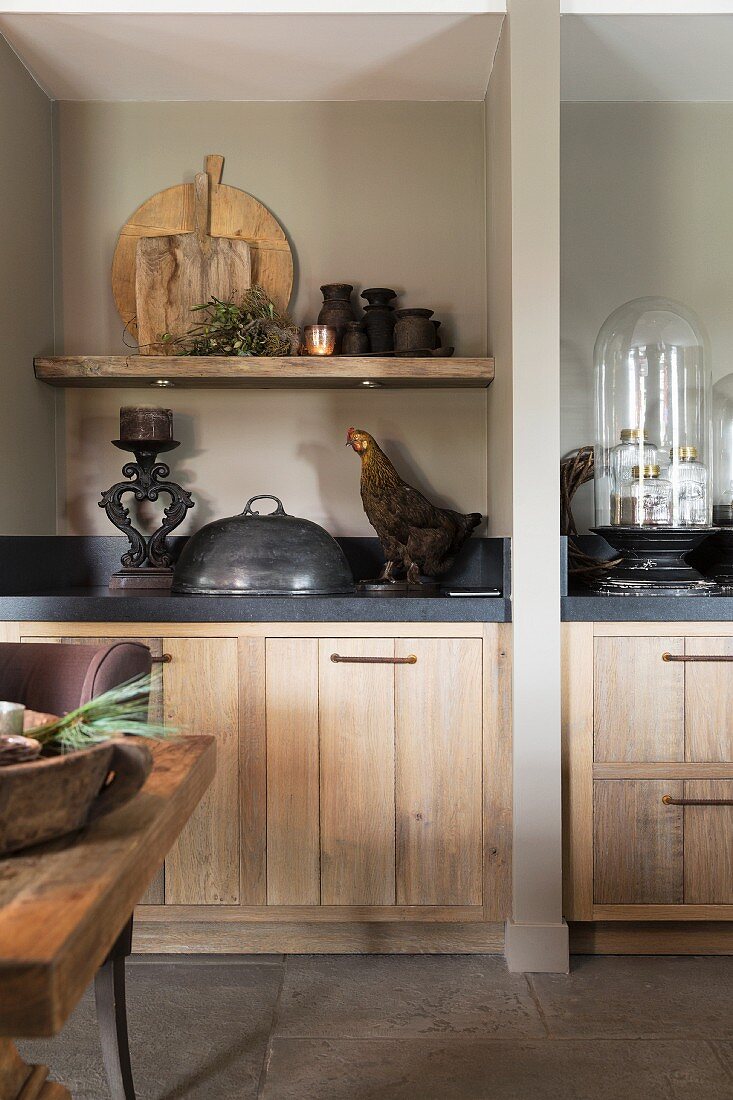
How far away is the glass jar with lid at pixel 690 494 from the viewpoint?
2.72 m

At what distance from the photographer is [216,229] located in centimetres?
314

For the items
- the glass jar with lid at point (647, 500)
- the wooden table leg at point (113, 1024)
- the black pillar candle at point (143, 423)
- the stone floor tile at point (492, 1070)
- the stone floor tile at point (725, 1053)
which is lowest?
the stone floor tile at point (492, 1070)

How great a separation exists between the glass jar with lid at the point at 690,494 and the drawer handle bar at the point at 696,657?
0.43 meters

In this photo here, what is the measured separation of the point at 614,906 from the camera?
2473mm

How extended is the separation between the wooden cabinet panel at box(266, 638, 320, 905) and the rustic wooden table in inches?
48.8

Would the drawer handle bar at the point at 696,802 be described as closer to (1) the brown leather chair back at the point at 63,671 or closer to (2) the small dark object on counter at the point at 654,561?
(2) the small dark object on counter at the point at 654,561

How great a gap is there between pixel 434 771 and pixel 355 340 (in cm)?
138

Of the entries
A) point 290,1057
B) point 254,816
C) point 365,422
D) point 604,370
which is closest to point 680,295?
point 604,370

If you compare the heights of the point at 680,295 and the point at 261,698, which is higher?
the point at 680,295

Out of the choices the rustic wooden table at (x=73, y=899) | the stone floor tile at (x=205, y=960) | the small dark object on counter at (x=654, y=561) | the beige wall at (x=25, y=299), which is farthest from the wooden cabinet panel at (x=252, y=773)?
the rustic wooden table at (x=73, y=899)

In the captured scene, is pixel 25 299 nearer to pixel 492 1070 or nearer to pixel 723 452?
pixel 723 452

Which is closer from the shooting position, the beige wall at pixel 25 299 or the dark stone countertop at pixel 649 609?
the dark stone countertop at pixel 649 609

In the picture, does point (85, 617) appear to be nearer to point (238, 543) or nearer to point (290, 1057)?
point (238, 543)

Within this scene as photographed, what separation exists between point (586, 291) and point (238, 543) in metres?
1.49
